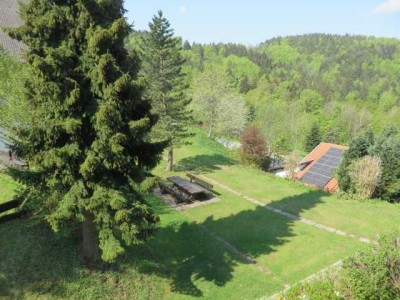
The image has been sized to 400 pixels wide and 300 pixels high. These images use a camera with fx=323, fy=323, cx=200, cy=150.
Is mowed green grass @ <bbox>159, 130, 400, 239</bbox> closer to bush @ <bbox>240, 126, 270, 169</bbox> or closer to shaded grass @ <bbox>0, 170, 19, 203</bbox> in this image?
bush @ <bbox>240, 126, 270, 169</bbox>

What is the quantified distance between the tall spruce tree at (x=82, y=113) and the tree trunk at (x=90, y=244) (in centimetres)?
138

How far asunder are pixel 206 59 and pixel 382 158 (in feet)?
500

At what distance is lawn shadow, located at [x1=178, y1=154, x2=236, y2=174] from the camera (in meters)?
28.8

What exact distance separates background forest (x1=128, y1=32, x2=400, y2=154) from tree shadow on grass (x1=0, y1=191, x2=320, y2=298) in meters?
15.4

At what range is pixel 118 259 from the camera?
1266 cm

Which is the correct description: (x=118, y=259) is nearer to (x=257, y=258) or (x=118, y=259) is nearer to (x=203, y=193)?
A: (x=257, y=258)

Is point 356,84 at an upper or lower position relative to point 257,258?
upper

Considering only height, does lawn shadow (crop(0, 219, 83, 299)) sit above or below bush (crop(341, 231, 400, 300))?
below

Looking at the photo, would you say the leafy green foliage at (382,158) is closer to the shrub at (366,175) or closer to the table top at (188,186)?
the shrub at (366,175)

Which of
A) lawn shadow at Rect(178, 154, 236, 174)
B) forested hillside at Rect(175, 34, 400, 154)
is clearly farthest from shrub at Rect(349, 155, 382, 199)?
lawn shadow at Rect(178, 154, 236, 174)

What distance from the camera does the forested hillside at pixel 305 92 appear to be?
60.2 meters

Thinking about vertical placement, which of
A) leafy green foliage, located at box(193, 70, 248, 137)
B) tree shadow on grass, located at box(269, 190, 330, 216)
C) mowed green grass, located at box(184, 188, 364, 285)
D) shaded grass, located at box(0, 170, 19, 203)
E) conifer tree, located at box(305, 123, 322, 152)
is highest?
leafy green foliage, located at box(193, 70, 248, 137)

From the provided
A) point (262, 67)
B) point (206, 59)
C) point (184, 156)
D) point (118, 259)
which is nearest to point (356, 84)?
point (262, 67)

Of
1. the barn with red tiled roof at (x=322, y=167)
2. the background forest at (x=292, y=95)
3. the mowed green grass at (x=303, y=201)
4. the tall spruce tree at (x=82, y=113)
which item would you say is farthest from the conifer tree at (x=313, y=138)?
the tall spruce tree at (x=82, y=113)
